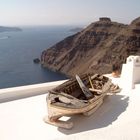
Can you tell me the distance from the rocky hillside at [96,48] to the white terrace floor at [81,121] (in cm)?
4198

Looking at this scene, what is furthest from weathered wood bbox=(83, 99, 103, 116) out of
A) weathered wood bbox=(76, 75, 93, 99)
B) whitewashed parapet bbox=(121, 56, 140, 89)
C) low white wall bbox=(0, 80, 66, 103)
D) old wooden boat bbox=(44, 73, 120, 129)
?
low white wall bbox=(0, 80, 66, 103)

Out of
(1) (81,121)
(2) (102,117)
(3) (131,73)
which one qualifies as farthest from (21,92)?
(3) (131,73)

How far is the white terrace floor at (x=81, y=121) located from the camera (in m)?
2.50

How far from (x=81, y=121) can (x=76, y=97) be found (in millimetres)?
475

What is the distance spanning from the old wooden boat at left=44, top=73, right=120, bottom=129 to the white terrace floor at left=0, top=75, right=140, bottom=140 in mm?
115

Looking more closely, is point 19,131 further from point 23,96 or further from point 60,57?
point 60,57

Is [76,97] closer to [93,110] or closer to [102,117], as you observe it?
[93,110]

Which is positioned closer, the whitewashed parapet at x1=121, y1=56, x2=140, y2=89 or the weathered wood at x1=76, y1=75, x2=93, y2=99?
the weathered wood at x1=76, y1=75, x2=93, y2=99

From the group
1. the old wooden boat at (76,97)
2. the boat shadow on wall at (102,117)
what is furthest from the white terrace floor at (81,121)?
the old wooden boat at (76,97)

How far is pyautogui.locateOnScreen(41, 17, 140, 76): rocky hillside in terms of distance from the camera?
4731 cm

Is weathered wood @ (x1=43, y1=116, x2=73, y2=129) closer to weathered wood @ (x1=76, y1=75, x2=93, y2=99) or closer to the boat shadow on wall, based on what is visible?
the boat shadow on wall

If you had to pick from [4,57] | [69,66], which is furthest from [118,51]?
[4,57]

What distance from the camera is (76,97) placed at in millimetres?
3729

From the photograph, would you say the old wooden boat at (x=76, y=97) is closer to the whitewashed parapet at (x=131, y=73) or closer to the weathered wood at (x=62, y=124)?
the weathered wood at (x=62, y=124)
